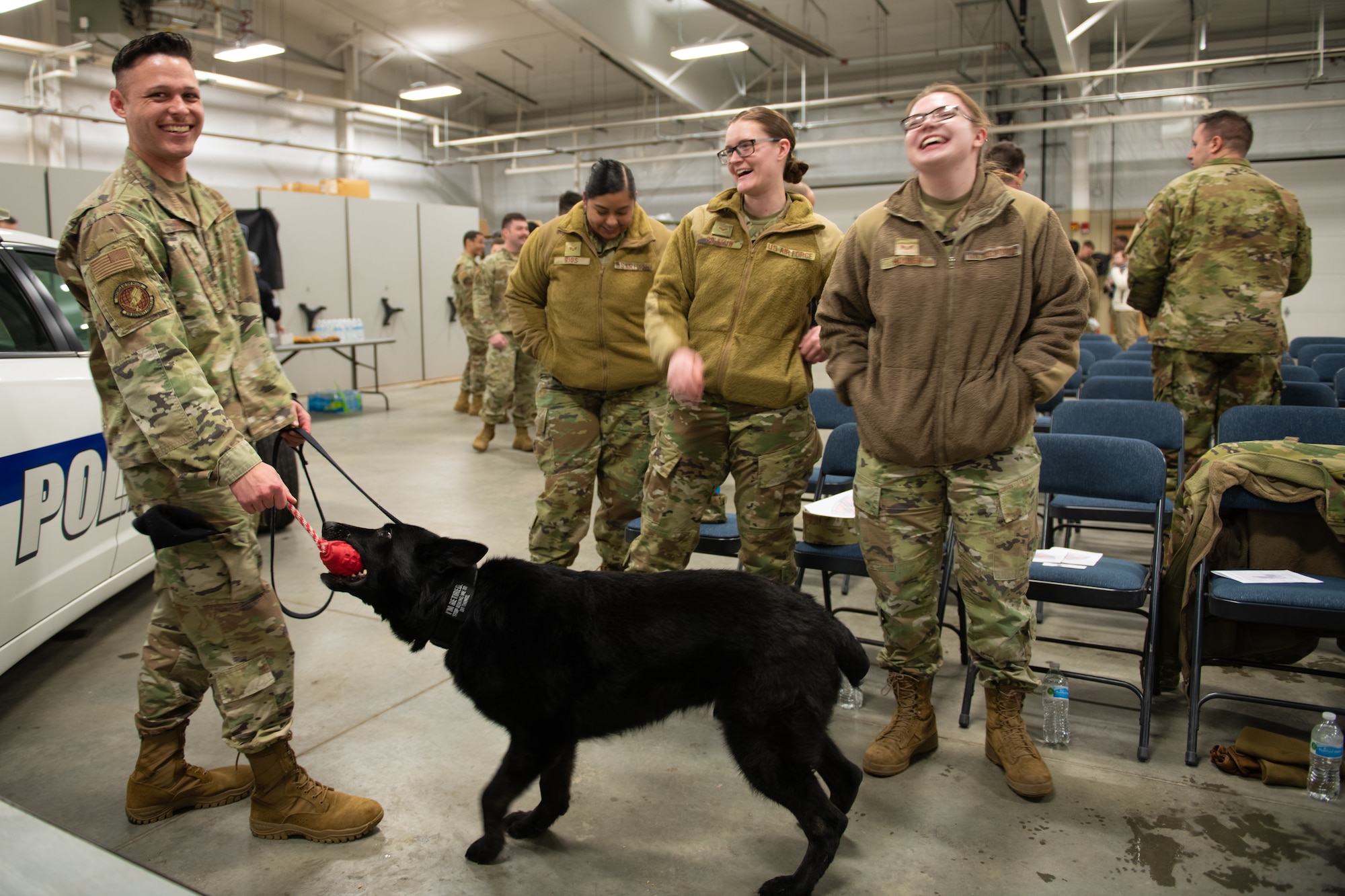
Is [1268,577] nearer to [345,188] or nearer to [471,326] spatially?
[471,326]

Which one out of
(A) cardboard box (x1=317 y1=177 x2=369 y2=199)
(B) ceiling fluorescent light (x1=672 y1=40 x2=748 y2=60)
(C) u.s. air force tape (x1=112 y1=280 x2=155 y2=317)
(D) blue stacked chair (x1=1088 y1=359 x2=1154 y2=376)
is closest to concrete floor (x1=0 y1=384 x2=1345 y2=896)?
(C) u.s. air force tape (x1=112 y1=280 x2=155 y2=317)

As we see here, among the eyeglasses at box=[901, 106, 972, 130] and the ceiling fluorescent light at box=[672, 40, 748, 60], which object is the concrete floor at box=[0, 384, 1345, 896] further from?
the ceiling fluorescent light at box=[672, 40, 748, 60]

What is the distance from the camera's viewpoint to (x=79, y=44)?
10523 mm

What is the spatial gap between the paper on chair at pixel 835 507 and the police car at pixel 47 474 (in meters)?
2.27

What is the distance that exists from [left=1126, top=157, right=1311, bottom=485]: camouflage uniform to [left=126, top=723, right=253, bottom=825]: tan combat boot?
151 inches

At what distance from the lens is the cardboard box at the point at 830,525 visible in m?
2.93

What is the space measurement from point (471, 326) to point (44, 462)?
642 cm

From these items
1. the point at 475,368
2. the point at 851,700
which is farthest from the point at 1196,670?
the point at 475,368

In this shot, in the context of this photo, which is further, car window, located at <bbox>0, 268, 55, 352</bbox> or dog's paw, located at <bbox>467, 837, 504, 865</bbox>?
car window, located at <bbox>0, 268, 55, 352</bbox>

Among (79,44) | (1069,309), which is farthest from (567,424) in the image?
(79,44)

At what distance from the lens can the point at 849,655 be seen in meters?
1.96

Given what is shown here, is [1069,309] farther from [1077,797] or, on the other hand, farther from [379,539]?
[379,539]

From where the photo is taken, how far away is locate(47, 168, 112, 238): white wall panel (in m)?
9.14

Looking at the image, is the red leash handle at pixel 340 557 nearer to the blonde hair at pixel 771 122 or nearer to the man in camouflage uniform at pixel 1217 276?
the blonde hair at pixel 771 122
